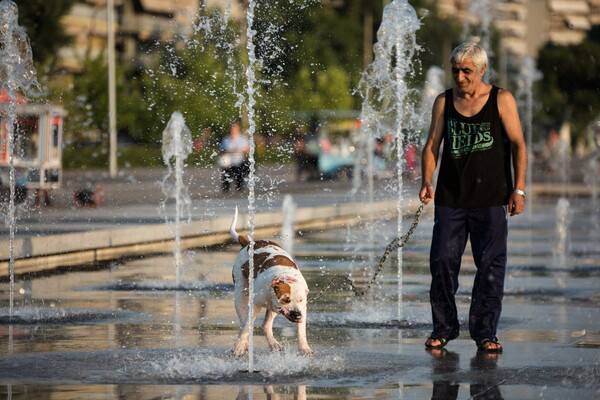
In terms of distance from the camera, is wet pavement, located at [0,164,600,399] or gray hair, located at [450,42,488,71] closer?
wet pavement, located at [0,164,600,399]

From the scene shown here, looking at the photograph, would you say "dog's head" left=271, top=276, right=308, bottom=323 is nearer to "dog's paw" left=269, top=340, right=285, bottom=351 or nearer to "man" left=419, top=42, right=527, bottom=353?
"dog's paw" left=269, top=340, right=285, bottom=351

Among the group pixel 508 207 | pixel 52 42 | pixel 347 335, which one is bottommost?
pixel 347 335

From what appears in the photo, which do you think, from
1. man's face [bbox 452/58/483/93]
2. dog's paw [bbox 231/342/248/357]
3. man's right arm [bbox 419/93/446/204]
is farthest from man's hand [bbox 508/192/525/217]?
dog's paw [bbox 231/342/248/357]

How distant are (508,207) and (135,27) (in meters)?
88.1

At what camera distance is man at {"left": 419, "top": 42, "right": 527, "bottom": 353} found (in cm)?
902

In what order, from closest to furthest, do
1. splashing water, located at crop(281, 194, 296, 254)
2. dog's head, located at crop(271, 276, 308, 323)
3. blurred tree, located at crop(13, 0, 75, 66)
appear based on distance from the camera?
dog's head, located at crop(271, 276, 308, 323)
splashing water, located at crop(281, 194, 296, 254)
blurred tree, located at crop(13, 0, 75, 66)

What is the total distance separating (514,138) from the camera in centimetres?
905

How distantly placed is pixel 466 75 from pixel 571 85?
13180cm

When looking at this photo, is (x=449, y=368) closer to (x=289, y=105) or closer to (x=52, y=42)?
(x=52, y=42)

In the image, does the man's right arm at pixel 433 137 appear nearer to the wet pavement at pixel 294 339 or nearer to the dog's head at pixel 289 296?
the wet pavement at pixel 294 339

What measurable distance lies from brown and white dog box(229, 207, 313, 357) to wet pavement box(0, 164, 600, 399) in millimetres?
148

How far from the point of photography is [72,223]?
882 inches

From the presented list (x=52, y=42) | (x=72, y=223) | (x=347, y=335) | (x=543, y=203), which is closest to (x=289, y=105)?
(x=52, y=42)

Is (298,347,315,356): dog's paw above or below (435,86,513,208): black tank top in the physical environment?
below
